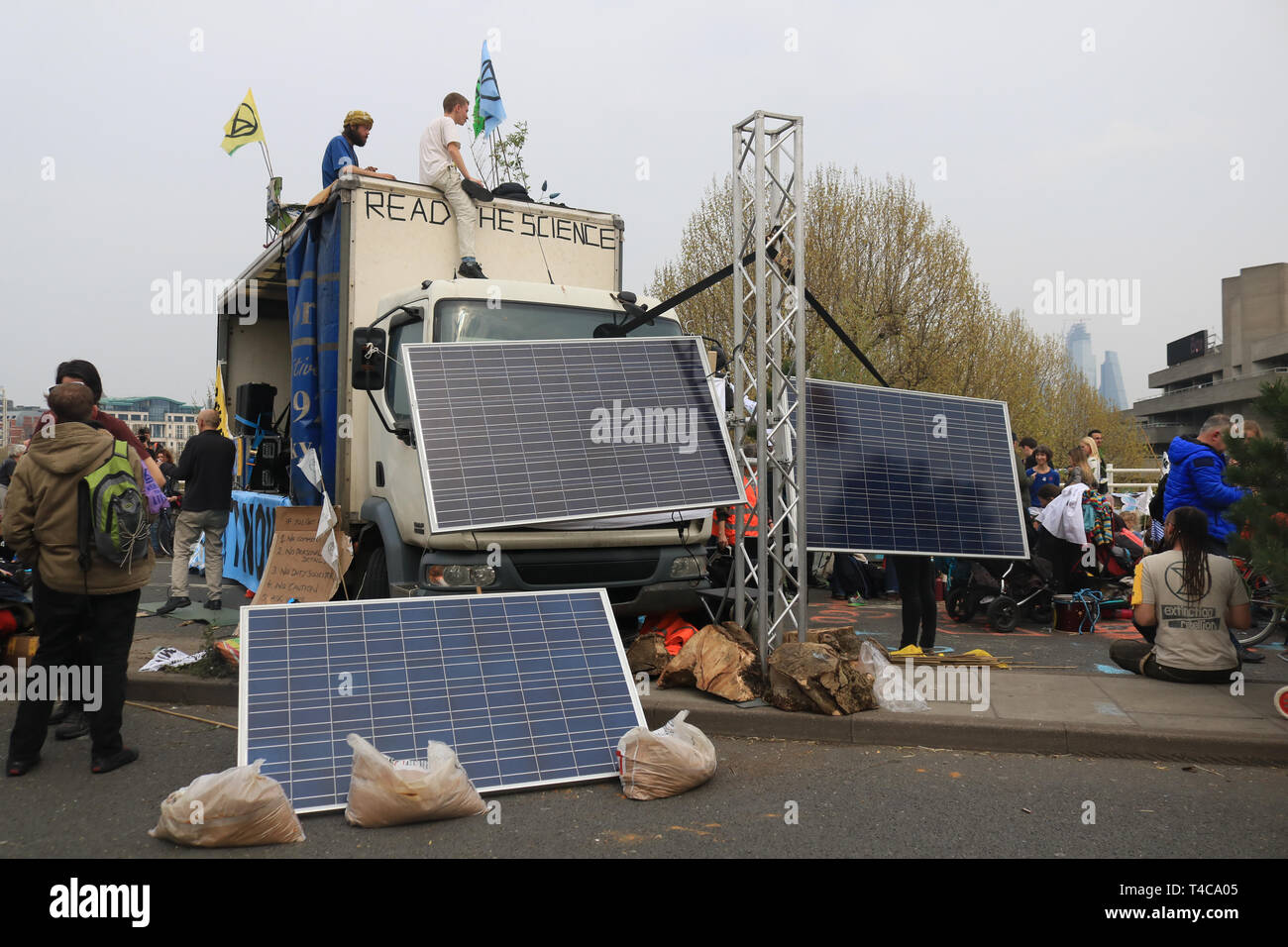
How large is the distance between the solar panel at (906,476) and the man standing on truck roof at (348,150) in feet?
13.4

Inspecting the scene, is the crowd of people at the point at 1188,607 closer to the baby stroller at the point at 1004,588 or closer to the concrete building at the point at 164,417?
the baby stroller at the point at 1004,588

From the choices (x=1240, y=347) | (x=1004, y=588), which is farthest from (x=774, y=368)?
(x=1240, y=347)

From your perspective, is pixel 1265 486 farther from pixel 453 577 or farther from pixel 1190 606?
pixel 453 577

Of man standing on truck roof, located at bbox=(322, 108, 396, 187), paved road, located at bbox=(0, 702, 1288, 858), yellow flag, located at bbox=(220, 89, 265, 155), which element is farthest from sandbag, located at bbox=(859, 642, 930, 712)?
yellow flag, located at bbox=(220, 89, 265, 155)

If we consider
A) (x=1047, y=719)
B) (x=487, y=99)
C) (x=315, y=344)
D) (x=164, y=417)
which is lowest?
(x=1047, y=719)

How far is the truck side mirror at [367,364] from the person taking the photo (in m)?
6.81

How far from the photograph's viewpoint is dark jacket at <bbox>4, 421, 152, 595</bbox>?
5.21 m

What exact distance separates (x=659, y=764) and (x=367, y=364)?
3.62 metres

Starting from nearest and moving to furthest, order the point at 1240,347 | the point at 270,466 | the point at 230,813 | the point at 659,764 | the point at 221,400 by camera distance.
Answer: the point at 230,813, the point at 659,764, the point at 270,466, the point at 221,400, the point at 1240,347

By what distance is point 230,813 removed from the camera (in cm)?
404

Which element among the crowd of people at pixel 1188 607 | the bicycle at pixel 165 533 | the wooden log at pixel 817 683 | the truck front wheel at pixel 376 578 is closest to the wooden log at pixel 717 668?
the wooden log at pixel 817 683

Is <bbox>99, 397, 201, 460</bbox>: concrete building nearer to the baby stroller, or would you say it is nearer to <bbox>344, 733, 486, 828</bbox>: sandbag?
the baby stroller
